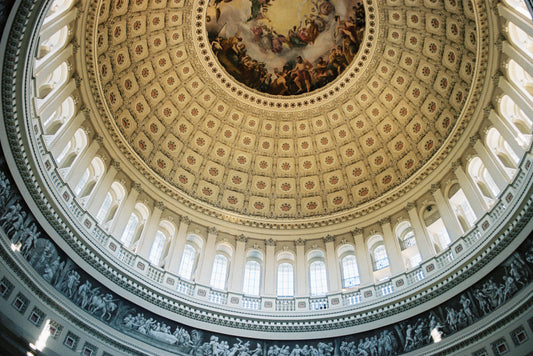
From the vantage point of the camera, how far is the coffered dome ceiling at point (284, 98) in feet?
98.6

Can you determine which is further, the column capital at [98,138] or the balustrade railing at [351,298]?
the column capital at [98,138]

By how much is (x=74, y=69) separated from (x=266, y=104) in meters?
14.8

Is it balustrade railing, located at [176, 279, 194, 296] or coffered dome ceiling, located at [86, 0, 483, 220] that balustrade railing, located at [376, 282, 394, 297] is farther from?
balustrade railing, located at [176, 279, 194, 296]

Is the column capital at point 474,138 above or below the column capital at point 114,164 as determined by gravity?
above

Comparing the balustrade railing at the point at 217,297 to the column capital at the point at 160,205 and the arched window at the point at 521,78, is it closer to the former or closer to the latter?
the column capital at the point at 160,205

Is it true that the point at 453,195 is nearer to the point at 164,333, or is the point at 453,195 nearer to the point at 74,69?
the point at 164,333

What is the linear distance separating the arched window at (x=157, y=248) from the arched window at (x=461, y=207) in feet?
55.0

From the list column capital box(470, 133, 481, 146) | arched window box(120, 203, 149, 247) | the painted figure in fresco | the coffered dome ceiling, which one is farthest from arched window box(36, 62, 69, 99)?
column capital box(470, 133, 481, 146)

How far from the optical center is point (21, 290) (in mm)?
18484

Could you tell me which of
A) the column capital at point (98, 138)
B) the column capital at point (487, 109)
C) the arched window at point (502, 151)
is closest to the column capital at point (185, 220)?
the column capital at point (98, 138)

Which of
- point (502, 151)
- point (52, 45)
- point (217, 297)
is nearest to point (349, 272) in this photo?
point (217, 297)

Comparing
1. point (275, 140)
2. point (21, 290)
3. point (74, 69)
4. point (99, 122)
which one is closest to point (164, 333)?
point (21, 290)

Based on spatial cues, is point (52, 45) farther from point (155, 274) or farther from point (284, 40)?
point (284, 40)

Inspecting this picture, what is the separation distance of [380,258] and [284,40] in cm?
1772
